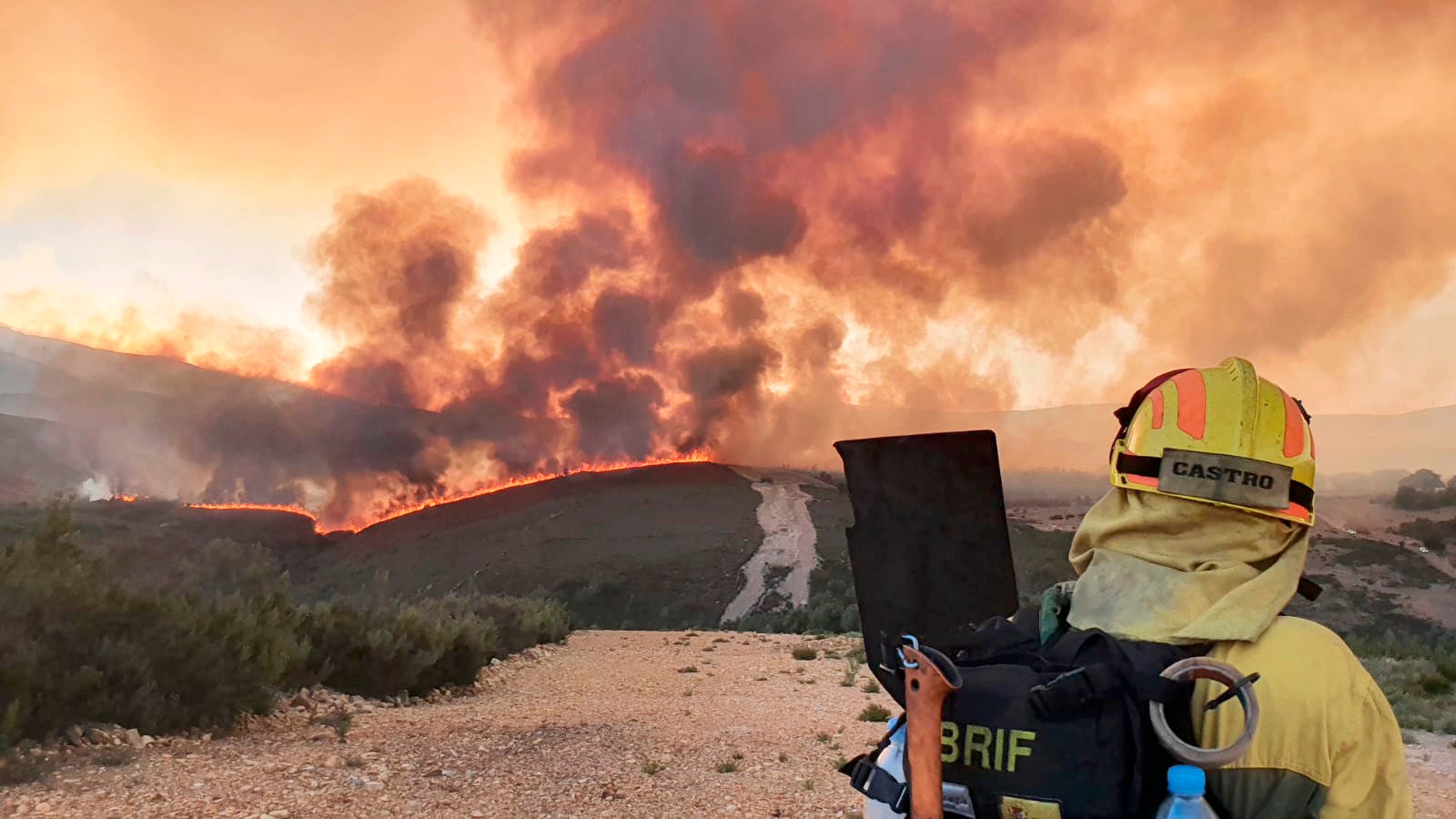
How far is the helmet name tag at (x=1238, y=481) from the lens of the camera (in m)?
1.59

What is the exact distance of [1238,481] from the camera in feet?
5.23

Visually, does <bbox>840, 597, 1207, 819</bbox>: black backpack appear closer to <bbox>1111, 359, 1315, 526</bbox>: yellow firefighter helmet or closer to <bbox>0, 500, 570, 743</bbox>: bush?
<bbox>1111, 359, 1315, 526</bbox>: yellow firefighter helmet

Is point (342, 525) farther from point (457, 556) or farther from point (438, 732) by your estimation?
point (438, 732)

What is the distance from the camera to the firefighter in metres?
1.42

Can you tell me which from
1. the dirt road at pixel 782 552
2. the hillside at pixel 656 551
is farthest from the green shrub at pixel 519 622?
the dirt road at pixel 782 552

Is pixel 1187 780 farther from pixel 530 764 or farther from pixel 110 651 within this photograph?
pixel 110 651

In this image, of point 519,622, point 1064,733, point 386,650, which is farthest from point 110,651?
point 519,622

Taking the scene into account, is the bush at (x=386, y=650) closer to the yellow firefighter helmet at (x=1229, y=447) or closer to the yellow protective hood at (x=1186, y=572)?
the yellow protective hood at (x=1186, y=572)

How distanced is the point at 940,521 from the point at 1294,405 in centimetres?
108

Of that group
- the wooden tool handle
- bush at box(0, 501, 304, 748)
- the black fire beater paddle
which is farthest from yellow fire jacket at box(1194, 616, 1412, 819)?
bush at box(0, 501, 304, 748)

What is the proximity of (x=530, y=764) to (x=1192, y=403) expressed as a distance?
7200mm

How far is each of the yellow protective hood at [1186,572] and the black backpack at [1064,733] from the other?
0.07 metres

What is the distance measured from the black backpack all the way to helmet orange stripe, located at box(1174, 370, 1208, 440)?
40 centimetres

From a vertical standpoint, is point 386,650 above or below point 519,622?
above
